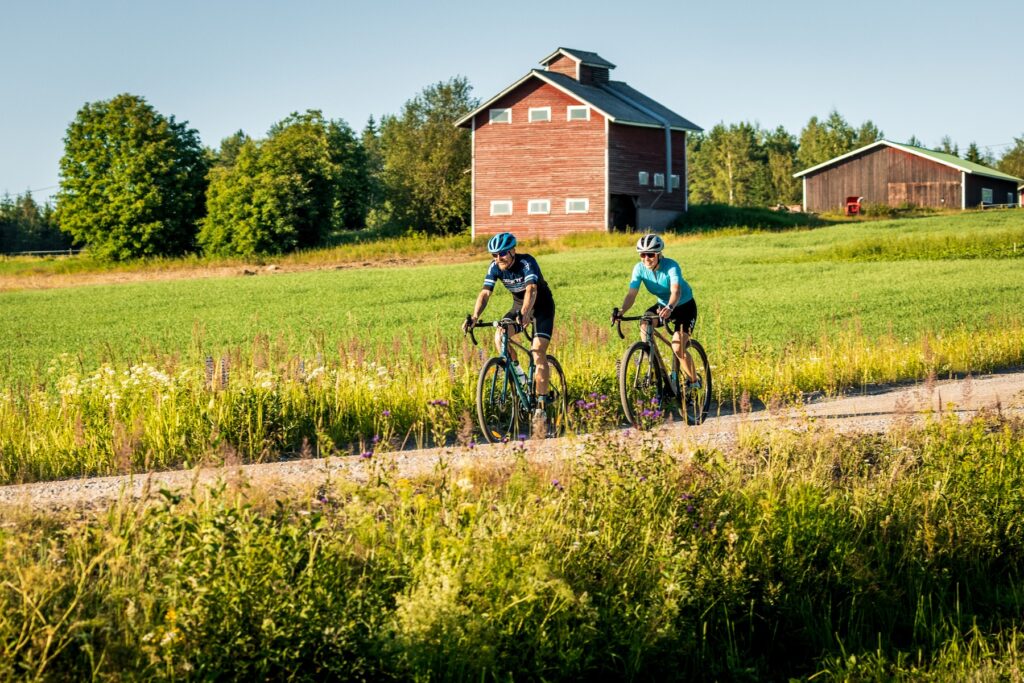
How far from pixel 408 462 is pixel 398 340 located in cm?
383

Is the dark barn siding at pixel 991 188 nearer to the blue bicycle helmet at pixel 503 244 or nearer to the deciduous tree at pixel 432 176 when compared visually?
the deciduous tree at pixel 432 176

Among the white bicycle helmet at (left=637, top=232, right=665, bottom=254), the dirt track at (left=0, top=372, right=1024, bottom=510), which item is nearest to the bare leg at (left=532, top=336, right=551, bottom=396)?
the dirt track at (left=0, top=372, right=1024, bottom=510)

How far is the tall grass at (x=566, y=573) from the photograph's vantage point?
5.80 m

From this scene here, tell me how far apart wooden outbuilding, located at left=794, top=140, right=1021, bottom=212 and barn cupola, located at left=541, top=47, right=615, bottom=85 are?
1982cm

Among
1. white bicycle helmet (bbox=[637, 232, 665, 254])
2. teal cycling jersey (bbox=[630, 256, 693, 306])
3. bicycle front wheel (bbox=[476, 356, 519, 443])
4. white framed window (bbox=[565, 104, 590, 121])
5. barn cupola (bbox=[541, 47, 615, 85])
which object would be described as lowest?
bicycle front wheel (bbox=[476, 356, 519, 443])

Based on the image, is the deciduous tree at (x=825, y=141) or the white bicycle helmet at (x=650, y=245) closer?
the white bicycle helmet at (x=650, y=245)

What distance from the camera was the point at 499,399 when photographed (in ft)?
35.9

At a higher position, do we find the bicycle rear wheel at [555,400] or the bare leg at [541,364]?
the bare leg at [541,364]

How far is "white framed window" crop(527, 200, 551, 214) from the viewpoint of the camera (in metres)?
58.9

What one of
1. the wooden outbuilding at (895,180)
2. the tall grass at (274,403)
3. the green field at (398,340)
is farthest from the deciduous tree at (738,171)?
the tall grass at (274,403)

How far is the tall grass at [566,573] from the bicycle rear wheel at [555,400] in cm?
254

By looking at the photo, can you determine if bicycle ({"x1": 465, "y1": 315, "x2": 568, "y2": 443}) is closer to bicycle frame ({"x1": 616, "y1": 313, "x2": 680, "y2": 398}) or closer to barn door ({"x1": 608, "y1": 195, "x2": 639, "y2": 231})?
bicycle frame ({"x1": 616, "y1": 313, "x2": 680, "y2": 398})

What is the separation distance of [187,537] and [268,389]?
17.9 feet

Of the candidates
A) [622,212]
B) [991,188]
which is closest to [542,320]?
[622,212]
